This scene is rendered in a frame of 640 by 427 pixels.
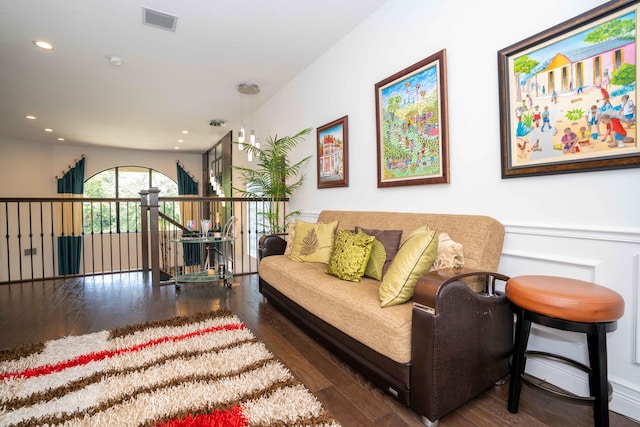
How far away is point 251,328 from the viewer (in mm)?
2459

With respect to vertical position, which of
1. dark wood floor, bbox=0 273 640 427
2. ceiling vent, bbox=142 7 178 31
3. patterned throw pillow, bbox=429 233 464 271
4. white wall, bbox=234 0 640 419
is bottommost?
dark wood floor, bbox=0 273 640 427

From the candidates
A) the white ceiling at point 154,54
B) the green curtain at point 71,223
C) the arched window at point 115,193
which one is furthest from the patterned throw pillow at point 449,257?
the green curtain at point 71,223

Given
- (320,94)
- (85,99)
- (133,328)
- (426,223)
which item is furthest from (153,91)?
(426,223)

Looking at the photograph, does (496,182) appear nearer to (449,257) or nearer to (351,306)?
(449,257)

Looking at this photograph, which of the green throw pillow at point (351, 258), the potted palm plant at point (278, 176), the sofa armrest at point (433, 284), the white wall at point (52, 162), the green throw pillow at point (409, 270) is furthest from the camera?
the white wall at point (52, 162)

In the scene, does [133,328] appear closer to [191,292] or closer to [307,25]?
[191,292]

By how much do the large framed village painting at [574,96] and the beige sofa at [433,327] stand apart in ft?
1.56

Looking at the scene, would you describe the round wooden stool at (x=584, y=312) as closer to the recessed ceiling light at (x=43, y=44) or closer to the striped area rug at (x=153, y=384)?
the striped area rug at (x=153, y=384)

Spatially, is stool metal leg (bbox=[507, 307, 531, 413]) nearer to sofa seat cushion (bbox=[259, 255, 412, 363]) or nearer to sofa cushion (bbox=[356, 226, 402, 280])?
sofa seat cushion (bbox=[259, 255, 412, 363])

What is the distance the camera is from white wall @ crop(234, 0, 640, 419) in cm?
144

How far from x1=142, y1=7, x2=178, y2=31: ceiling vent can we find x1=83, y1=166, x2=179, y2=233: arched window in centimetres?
635

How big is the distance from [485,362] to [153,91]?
16.5ft

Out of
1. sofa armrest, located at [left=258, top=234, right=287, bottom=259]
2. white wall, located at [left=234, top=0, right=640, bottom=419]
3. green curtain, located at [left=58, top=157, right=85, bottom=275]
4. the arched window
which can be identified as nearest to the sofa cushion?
white wall, located at [left=234, top=0, right=640, bottom=419]

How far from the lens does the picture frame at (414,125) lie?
7.17 ft
